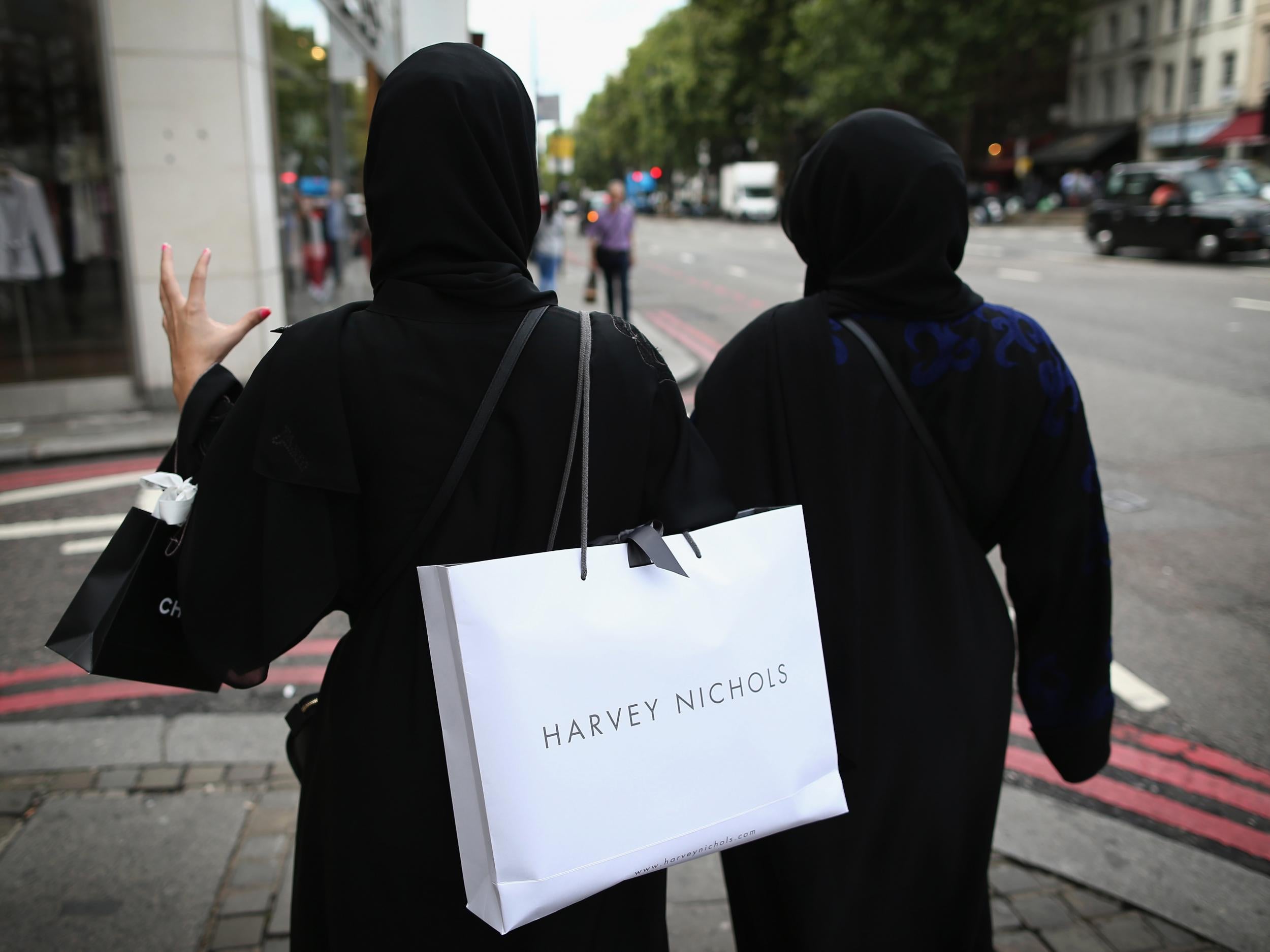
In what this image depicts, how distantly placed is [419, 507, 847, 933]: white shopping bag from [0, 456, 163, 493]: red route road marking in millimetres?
6254

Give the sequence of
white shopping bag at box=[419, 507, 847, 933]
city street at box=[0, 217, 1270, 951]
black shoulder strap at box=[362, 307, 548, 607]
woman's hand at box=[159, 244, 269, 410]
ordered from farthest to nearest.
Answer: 1. city street at box=[0, 217, 1270, 951]
2. woman's hand at box=[159, 244, 269, 410]
3. black shoulder strap at box=[362, 307, 548, 607]
4. white shopping bag at box=[419, 507, 847, 933]

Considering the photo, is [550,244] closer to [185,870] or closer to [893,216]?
[185,870]

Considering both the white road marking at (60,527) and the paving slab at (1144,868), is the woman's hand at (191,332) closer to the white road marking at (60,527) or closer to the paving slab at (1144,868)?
the paving slab at (1144,868)

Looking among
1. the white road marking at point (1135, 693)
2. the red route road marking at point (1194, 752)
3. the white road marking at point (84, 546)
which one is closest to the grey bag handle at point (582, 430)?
the red route road marking at point (1194, 752)

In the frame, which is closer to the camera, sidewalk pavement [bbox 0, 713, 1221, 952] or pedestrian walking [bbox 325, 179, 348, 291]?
sidewalk pavement [bbox 0, 713, 1221, 952]

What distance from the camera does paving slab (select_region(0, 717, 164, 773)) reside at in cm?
337

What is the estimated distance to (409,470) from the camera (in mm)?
1437

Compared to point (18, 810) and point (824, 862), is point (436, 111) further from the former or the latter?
point (18, 810)

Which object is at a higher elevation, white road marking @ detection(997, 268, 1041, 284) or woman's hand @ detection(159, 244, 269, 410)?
woman's hand @ detection(159, 244, 269, 410)

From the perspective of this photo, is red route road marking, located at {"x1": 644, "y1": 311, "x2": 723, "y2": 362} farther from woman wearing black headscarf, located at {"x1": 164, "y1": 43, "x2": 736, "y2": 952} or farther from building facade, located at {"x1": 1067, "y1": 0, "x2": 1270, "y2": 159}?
building facade, located at {"x1": 1067, "y1": 0, "x2": 1270, "y2": 159}

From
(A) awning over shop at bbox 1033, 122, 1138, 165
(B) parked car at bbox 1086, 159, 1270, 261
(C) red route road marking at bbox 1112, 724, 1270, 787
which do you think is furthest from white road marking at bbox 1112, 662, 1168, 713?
(A) awning over shop at bbox 1033, 122, 1138, 165

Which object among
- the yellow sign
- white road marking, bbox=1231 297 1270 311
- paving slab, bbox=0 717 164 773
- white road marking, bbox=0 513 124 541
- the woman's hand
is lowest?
white road marking, bbox=0 513 124 541

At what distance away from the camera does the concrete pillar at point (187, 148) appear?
325 inches

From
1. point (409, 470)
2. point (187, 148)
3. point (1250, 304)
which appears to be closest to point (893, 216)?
point (409, 470)
